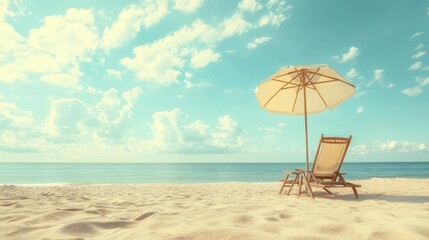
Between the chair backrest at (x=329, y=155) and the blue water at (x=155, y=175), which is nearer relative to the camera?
the chair backrest at (x=329, y=155)

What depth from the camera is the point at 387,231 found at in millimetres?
2051

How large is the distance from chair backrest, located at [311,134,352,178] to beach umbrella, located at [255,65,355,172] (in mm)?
903

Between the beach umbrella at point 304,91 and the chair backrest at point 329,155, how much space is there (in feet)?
2.96

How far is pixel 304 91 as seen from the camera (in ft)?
20.9

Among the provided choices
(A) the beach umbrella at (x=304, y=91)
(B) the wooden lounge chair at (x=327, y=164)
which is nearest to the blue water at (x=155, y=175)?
(A) the beach umbrella at (x=304, y=91)

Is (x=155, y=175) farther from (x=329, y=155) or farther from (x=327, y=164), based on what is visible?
(x=329, y=155)

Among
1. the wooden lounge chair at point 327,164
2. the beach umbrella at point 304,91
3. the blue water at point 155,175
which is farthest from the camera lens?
the blue water at point 155,175

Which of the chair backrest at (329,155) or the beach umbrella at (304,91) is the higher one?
the beach umbrella at (304,91)

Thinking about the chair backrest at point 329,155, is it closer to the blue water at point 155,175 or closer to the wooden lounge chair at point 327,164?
the wooden lounge chair at point 327,164

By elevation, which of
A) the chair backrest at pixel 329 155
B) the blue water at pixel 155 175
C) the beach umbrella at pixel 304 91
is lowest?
the blue water at pixel 155 175

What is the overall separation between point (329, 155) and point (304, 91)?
1.75 meters

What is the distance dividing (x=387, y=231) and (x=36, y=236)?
108 inches

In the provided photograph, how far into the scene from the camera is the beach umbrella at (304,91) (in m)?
6.38

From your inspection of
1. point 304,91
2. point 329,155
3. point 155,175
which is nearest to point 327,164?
point 329,155
